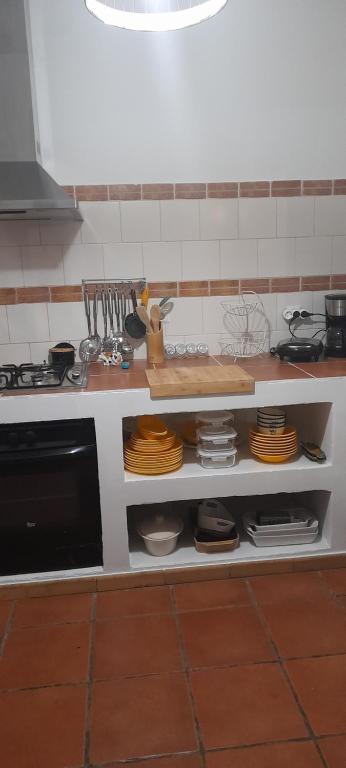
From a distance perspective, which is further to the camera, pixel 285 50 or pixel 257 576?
pixel 285 50

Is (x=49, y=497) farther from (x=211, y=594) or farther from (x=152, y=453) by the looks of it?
(x=211, y=594)

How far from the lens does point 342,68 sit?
247 cm

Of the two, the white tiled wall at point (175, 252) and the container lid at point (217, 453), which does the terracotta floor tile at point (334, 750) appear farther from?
the white tiled wall at point (175, 252)

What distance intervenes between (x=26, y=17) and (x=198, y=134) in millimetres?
806

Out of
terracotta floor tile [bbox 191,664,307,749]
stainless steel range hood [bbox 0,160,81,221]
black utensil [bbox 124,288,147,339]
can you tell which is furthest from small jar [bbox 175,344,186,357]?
terracotta floor tile [bbox 191,664,307,749]

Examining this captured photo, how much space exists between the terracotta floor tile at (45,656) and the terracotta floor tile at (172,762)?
0.34m

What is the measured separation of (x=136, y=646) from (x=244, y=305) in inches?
60.7

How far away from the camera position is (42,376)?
215 centimetres

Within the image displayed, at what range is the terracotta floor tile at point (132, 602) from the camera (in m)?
1.96

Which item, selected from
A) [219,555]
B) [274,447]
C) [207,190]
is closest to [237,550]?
[219,555]

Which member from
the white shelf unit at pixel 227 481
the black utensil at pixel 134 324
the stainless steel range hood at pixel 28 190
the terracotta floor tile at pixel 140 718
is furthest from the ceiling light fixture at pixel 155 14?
the terracotta floor tile at pixel 140 718

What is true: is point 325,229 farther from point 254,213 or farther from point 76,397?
point 76,397

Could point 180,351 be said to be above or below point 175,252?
below

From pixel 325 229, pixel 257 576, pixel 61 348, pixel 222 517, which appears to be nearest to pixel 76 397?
pixel 61 348
